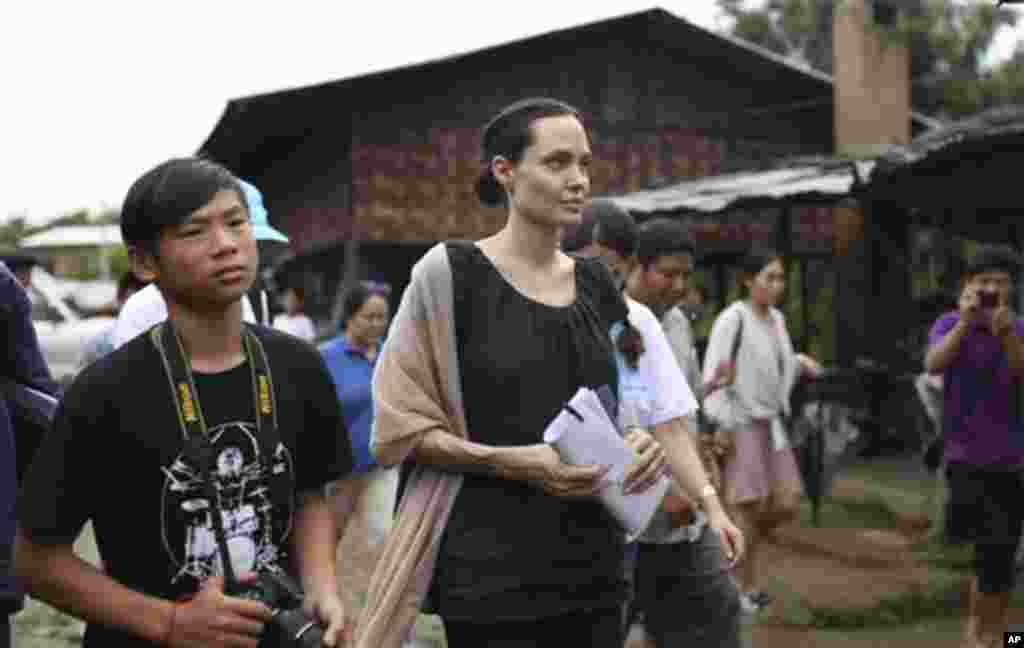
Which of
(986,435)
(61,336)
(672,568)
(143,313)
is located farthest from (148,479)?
(61,336)

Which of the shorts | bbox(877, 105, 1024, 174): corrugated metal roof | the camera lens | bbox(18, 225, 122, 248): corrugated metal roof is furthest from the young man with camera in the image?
bbox(18, 225, 122, 248): corrugated metal roof

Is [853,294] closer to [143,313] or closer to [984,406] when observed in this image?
[984,406]

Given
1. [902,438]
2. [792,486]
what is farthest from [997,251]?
[902,438]

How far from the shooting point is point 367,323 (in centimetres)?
721

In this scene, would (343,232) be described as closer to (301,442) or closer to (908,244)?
(908,244)

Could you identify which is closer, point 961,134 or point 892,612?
point 892,612

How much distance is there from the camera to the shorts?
652 centimetres

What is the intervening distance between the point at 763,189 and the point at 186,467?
9.53 m

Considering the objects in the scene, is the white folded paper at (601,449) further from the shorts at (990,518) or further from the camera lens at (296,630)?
the shorts at (990,518)

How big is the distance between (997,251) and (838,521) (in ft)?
16.8

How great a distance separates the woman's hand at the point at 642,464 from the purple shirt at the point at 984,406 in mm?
3536

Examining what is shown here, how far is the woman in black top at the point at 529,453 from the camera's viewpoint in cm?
324

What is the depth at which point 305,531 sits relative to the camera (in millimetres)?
2744

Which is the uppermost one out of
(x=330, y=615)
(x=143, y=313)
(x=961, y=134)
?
(x=961, y=134)
